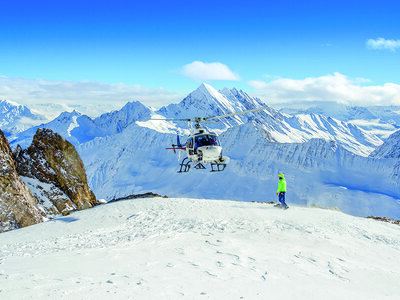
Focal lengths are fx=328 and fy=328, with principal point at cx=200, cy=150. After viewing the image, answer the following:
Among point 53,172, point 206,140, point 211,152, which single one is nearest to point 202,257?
point 211,152

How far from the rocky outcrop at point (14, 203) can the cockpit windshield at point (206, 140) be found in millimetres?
13442

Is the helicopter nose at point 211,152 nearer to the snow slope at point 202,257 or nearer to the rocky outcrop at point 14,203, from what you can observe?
the snow slope at point 202,257

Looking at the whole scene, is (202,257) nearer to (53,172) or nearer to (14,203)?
(14,203)

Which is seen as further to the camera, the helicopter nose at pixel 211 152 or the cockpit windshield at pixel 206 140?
the cockpit windshield at pixel 206 140

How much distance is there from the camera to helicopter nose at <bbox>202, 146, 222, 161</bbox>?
25344 millimetres

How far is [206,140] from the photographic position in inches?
1020

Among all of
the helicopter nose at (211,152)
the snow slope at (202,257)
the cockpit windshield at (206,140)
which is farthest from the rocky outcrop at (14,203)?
the helicopter nose at (211,152)

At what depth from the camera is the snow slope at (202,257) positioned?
7.95 meters

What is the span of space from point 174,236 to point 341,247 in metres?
6.74

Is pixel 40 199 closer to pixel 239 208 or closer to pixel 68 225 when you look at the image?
pixel 68 225

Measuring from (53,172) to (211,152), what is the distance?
1774 centimetres

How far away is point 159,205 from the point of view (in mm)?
20891

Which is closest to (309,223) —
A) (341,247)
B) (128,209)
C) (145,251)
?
(341,247)

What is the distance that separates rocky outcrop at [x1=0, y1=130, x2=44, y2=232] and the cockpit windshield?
13.4 meters
